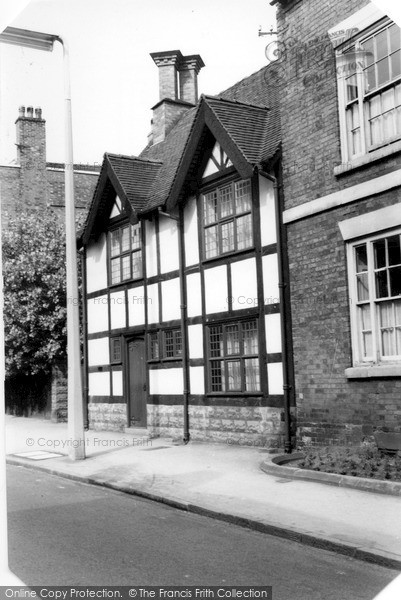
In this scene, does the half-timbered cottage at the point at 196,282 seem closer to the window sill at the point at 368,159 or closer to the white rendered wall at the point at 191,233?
the white rendered wall at the point at 191,233

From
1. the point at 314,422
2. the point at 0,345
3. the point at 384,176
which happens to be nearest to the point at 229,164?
the point at 384,176

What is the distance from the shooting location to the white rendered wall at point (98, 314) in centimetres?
1582

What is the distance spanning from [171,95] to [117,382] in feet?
27.3

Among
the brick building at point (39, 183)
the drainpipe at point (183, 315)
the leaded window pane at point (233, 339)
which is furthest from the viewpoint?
the drainpipe at point (183, 315)

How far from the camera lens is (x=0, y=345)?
4.77m

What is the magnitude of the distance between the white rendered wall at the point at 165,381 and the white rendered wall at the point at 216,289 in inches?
69.9

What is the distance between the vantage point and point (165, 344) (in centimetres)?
1380

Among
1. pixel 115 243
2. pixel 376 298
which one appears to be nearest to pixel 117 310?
pixel 115 243

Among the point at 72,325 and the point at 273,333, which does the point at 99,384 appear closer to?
the point at 72,325

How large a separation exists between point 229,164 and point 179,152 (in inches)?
115

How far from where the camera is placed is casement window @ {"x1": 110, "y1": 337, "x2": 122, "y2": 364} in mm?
15398

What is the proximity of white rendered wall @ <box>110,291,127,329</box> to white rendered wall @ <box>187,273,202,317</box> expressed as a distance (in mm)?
2564

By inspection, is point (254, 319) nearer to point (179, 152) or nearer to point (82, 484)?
point (82, 484)

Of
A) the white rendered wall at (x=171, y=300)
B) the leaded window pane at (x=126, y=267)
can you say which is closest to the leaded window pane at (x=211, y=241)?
the white rendered wall at (x=171, y=300)
